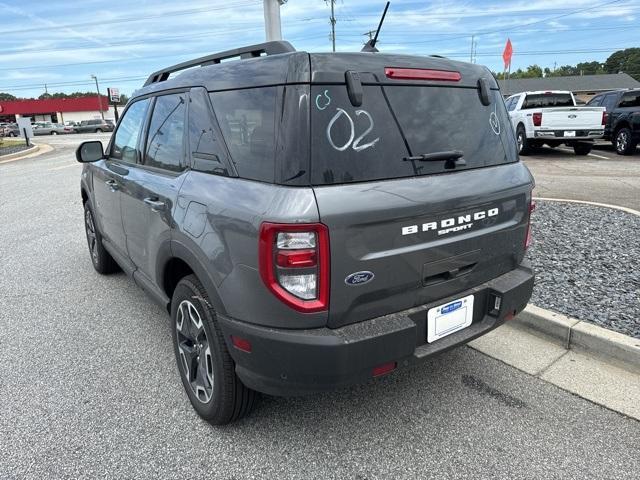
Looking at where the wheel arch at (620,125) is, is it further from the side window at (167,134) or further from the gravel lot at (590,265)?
the side window at (167,134)

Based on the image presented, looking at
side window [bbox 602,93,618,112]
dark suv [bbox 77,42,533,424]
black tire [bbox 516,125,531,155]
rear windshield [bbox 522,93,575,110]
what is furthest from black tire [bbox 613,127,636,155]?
dark suv [bbox 77,42,533,424]

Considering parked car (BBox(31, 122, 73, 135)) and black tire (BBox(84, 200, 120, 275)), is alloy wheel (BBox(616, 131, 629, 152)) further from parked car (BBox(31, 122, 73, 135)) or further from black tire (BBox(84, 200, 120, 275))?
parked car (BBox(31, 122, 73, 135))

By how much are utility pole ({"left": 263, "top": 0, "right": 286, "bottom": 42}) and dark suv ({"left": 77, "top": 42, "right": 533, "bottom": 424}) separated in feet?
26.6

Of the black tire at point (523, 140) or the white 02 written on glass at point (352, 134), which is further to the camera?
the black tire at point (523, 140)

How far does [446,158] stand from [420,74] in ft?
1.45

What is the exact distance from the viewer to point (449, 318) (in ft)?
8.09

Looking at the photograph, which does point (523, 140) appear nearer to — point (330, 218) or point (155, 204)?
point (155, 204)

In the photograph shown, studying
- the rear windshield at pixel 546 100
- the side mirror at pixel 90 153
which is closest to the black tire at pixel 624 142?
the rear windshield at pixel 546 100

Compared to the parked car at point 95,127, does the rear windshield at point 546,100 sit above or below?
above

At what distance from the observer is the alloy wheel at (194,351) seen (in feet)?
8.60

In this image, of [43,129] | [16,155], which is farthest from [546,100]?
[43,129]

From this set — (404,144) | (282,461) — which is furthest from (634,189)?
(282,461)

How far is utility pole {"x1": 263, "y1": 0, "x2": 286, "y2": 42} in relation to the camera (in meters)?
10.2

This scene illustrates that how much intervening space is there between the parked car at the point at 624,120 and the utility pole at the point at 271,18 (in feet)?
33.9
